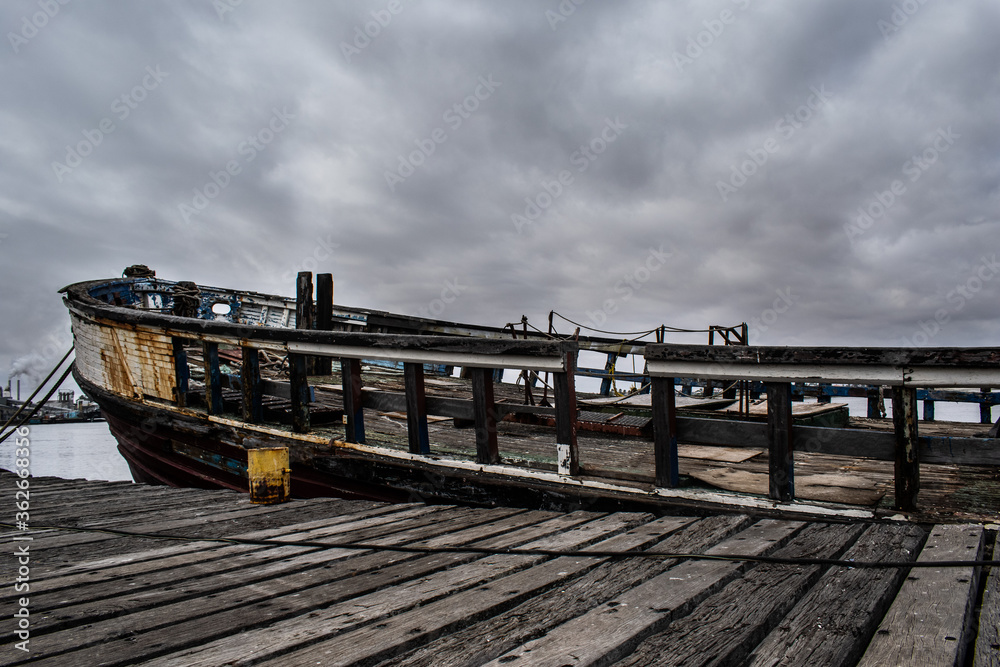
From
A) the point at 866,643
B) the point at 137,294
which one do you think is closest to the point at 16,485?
the point at 866,643

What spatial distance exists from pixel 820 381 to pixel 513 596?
2.06 meters

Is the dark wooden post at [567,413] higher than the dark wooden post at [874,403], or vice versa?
the dark wooden post at [567,413]

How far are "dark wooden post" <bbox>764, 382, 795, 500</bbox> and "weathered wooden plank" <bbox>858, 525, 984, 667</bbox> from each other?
2.34 feet

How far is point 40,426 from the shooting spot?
40.9 m

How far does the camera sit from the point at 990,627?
168 cm

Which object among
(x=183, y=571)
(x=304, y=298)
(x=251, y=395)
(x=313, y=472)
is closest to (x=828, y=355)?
(x=183, y=571)

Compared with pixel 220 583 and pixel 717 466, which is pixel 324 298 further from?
pixel 220 583

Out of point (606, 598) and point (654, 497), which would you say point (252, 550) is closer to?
point (606, 598)

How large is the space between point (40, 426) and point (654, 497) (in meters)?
50.6

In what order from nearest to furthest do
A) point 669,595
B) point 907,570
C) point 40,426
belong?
point 669,595
point 907,570
point 40,426

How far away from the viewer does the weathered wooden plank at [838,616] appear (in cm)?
152

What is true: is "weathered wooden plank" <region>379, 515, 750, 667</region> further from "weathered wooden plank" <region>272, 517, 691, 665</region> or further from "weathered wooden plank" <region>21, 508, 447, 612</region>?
"weathered wooden plank" <region>21, 508, 447, 612</region>

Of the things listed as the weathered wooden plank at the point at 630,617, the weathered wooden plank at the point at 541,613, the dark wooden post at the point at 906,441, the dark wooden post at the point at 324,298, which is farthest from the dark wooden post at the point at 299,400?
the dark wooden post at the point at 324,298
